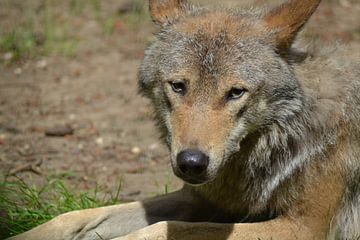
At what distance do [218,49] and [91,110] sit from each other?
12.0ft

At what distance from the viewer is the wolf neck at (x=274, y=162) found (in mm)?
5531

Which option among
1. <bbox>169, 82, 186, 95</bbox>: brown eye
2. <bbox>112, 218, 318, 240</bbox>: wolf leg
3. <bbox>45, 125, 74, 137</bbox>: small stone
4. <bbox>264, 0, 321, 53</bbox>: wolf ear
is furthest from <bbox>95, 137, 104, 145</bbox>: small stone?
<bbox>264, 0, 321, 53</bbox>: wolf ear

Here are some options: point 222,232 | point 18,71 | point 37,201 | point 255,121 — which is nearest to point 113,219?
point 37,201

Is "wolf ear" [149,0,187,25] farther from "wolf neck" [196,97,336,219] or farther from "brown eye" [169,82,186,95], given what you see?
"wolf neck" [196,97,336,219]

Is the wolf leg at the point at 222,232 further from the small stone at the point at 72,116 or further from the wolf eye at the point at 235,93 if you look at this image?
the small stone at the point at 72,116

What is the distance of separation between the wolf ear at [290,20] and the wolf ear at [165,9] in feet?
2.39

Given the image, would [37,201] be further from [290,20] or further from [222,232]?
[290,20]

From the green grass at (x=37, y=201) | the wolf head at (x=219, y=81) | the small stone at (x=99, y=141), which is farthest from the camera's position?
the small stone at (x=99, y=141)

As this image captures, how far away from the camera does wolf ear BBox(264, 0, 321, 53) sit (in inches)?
213

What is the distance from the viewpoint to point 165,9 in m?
5.93

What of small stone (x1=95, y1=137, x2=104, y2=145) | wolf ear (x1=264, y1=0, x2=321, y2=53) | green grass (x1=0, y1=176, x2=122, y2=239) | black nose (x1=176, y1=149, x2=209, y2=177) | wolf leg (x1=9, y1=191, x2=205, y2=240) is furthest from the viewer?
small stone (x1=95, y1=137, x2=104, y2=145)

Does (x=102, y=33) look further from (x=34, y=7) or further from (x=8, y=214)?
(x=8, y=214)

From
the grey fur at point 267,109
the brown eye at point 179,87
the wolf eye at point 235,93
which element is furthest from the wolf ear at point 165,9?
the wolf eye at point 235,93

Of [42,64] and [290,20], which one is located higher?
[290,20]
